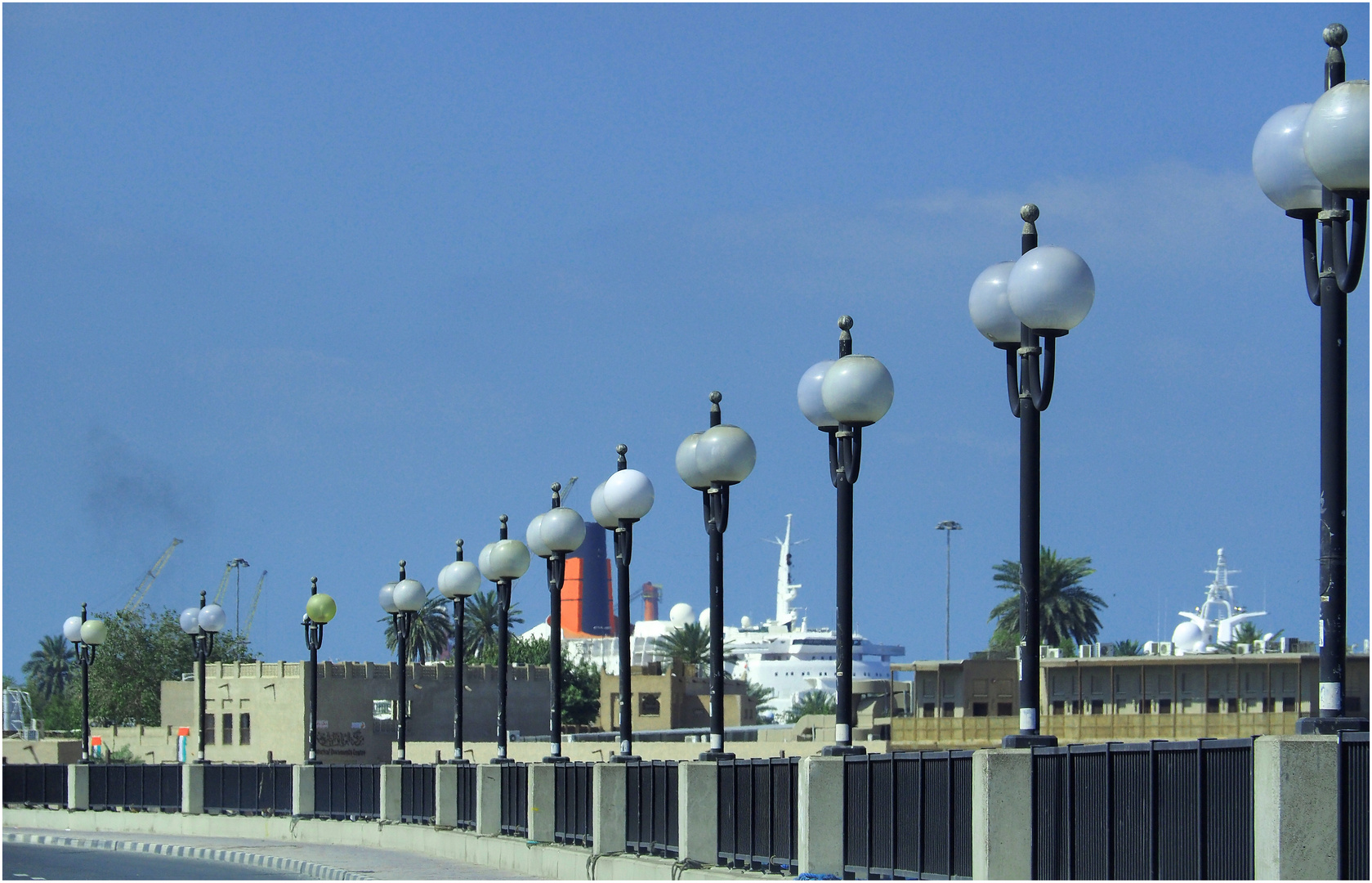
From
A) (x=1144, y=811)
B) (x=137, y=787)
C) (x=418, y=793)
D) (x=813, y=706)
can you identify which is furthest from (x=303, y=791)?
(x=813, y=706)

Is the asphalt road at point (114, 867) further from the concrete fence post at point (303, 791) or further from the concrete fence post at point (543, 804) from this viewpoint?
the concrete fence post at point (303, 791)

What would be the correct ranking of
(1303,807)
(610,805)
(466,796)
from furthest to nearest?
(466,796)
(610,805)
(1303,807)

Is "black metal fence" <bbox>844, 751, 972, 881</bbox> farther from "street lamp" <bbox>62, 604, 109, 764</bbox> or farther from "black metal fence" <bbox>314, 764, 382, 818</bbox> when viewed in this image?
"street lamp" <bbox>62, 604, 109, 764</bbox>

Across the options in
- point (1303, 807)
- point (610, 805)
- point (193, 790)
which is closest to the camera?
point (1303, 807)

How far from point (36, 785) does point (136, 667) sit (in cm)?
5617

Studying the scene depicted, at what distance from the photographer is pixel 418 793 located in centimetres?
3534

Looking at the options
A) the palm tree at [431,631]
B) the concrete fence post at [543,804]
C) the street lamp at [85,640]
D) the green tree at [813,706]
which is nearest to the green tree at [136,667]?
the palm tree at [431,631]

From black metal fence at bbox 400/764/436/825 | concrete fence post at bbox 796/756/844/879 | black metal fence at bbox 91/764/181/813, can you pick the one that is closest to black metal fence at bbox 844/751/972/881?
concrete fence post at bbox 796/756/844/879

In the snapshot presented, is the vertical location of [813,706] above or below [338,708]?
below

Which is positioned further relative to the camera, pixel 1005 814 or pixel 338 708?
pixel 338 708

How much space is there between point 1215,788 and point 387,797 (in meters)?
26.4

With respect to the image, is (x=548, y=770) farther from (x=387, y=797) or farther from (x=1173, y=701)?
(x=1173, y=701)

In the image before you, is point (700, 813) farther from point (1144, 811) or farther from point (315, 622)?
point (315, 622)

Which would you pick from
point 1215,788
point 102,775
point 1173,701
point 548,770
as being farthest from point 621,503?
point 1173,701
